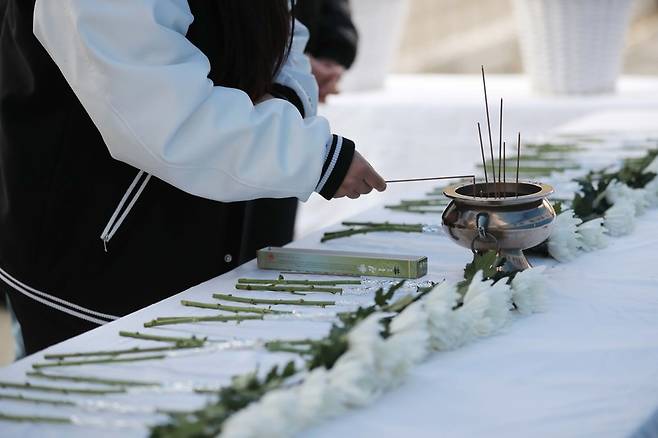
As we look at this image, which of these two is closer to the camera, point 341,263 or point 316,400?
point 316,400

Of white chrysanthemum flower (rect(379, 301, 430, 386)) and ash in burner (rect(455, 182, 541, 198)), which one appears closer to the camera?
white chrysanthemum flower (rect(379, 301, 430, 386))

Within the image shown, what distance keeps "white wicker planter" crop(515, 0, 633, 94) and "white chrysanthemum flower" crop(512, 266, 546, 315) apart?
6.76ft

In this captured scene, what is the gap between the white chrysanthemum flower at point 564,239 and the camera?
4.05 ft

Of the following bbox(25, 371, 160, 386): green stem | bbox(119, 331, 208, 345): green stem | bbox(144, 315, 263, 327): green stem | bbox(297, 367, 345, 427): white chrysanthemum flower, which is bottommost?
bbox(297, 367, 345, 427): white chrysanthemum flower

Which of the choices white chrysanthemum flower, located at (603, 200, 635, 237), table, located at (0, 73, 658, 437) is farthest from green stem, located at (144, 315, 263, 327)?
white chrysanthemum flower, located at (603, 200, 635, 237)

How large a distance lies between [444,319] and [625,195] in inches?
26.3

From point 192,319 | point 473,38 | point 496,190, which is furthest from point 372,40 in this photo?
point 473,38

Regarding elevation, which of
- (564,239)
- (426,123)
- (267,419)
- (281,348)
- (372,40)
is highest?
(372,40)

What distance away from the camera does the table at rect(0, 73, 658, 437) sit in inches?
30.6

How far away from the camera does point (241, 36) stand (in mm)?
1278

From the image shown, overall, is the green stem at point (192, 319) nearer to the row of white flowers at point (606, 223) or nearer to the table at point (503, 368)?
the table at point (503, 368)

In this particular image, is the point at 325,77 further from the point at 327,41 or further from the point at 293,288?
the point at 293,288

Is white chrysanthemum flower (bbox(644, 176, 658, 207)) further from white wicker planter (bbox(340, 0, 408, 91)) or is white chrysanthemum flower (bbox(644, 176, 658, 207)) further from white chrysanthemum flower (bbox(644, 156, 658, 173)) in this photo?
white wicker planter (bbox(340, 0, 408, 91))

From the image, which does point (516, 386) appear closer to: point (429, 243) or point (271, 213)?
point (429, 243)
